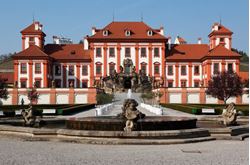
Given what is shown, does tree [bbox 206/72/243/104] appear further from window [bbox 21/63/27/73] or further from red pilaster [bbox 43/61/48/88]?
window [bbox 21/63/27/73]

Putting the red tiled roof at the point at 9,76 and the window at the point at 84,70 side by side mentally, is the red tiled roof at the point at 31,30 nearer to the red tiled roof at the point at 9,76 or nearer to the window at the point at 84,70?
the window at the point at 84,70

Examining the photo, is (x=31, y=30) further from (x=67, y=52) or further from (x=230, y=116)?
(x=230, y=116)

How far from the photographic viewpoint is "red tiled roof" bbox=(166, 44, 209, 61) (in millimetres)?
Result: 66250

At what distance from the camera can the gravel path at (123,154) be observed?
9.50 meters

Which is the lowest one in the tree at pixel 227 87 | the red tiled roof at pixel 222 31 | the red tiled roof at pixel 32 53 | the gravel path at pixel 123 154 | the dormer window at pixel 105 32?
the gravel path at pixel 123 154

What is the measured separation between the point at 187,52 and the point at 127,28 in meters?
10.4

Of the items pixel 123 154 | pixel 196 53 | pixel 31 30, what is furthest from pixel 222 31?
pixel 123 154

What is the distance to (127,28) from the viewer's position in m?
67.0

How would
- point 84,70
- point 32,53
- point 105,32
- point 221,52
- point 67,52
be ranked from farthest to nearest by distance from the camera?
point 67,52 → point 84,70 → point 105,32 → point 221,52 → point 32,53

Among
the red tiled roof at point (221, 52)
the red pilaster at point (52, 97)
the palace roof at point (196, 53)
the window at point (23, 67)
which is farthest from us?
the palace roof at point (196, 53)

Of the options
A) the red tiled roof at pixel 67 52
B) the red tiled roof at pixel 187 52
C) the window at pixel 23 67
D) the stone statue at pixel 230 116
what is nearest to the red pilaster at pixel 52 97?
the window at pixel 23 67

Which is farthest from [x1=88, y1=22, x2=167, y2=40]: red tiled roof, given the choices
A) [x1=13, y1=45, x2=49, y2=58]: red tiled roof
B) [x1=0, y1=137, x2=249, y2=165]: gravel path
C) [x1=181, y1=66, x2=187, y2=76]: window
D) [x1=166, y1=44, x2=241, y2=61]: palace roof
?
[x1=0, y1=137, x2=249, y2=165]: gravel path

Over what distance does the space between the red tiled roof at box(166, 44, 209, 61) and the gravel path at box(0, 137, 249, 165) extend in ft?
176

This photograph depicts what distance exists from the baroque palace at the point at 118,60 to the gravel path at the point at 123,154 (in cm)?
5086
